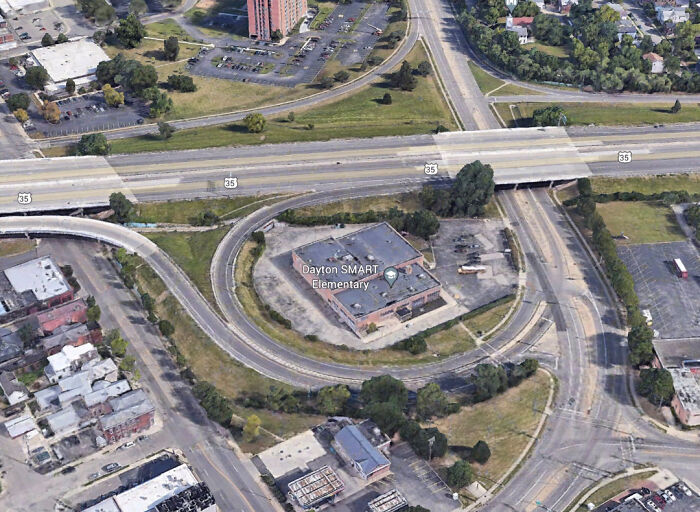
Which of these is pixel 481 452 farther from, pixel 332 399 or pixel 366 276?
pixel 366 276

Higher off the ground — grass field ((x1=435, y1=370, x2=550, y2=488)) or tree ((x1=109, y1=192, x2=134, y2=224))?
tree ((x1=109, y1=192, x2=134, y2=224))

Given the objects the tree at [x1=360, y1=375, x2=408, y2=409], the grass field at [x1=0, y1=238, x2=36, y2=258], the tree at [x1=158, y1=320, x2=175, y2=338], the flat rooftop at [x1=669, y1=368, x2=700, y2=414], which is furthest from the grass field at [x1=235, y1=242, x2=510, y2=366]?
the grass field at [x1=0, y1=238, x2=36, y2=258]

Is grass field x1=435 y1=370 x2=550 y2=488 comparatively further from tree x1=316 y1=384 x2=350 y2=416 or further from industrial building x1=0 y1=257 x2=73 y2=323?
industrial building x1=0 y1=257 x2=73 y2=323

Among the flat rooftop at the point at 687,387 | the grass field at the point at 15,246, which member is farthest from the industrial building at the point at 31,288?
the flat rooftop at the point at 687,387

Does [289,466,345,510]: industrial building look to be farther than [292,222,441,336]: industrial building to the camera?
No

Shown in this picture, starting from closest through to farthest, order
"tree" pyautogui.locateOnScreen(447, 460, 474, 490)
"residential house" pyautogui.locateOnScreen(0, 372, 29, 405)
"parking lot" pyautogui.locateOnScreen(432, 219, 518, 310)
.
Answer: "tree" pyautogui.locateOnScreen(447, 460, 474, 490) < "residential house" pyautogui.locateOnScreen(0, 372, 29, 405) < "parking lot" pyautogui.locateOnScreen(432, 219, 518, 310)

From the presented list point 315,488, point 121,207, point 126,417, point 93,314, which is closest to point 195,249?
point 121,207
